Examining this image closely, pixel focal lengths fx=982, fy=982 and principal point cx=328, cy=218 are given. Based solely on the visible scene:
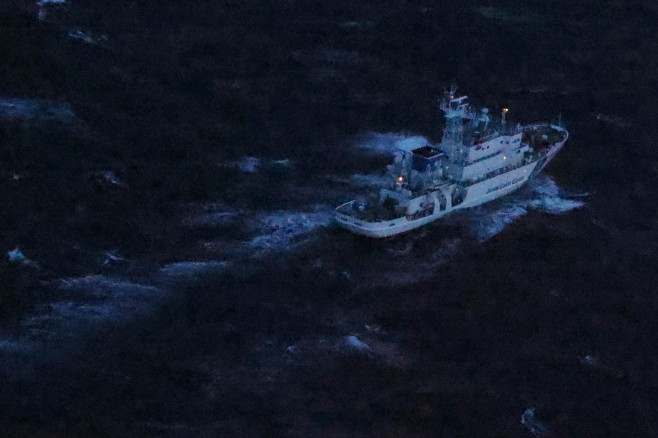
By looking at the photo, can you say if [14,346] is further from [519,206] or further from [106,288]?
[519,206]

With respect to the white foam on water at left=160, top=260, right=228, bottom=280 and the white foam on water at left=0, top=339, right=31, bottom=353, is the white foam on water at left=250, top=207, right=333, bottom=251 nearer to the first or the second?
the white foam on water at left=160, top=260, right=228, bottom=280

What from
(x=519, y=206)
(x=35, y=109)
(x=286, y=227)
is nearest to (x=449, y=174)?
(x=519, y=206)

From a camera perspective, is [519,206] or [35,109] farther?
[35,109]

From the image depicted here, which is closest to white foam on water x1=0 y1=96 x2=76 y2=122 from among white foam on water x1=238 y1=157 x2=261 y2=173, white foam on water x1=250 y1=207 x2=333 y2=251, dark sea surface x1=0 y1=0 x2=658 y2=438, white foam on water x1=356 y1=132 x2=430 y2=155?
dark sea surface x1=0 y1=0 x2=658 y2=438

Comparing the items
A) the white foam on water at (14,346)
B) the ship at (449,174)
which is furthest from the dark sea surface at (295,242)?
the ship at (449,174)

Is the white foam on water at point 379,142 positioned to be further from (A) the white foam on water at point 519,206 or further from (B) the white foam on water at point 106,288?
(B) the white foam on water at point 106,288

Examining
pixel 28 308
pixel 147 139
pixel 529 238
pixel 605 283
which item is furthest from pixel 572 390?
pixel 147 139
